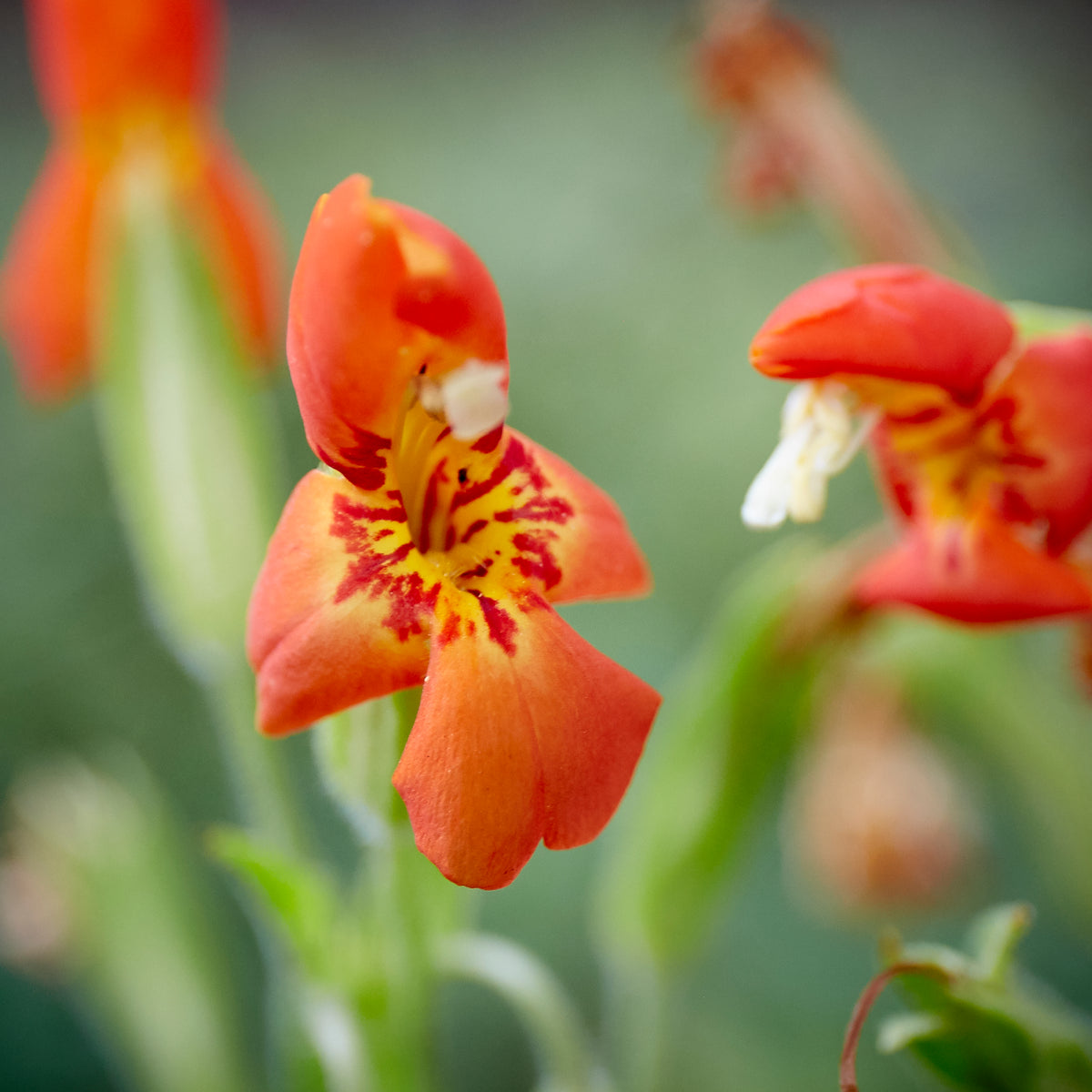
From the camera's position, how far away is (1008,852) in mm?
968

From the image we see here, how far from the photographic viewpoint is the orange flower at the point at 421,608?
210 millimetres

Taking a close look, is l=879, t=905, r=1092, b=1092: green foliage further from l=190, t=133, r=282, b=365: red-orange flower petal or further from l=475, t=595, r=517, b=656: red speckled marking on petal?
l=190, t=133, r=282, b=365: red-orange flower petal

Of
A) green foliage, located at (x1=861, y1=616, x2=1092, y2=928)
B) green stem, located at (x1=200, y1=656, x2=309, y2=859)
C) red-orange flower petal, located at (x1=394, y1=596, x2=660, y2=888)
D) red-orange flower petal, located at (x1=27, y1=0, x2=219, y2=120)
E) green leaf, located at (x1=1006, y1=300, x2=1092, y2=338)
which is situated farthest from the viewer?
green foliage, located at (x1=861, y1=616, x2=1092, y2=928)

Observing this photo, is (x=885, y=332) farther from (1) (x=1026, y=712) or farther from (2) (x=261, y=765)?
(1) (x=1026, y=712)

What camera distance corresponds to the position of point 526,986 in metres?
0.35

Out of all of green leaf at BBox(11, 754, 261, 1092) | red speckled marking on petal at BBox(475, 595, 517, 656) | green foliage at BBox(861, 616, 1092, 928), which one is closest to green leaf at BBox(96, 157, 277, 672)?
green leaf at BBox(11, 754, 261, 1092)

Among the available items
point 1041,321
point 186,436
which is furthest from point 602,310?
point 1041,321

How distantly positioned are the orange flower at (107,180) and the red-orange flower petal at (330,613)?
30 centimetres

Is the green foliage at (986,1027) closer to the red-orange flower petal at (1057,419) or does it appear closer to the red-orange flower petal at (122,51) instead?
the red-orange flower petal at (1057,419)

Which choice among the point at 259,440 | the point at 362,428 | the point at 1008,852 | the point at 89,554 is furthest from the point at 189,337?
the point at 1008,852

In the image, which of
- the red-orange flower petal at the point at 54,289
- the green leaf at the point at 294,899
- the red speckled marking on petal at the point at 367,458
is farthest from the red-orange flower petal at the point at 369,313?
the red-orange flower petal at the point at 54,289

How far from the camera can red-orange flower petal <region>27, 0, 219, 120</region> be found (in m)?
0.52

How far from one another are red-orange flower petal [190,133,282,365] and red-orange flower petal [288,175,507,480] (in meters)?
0.30

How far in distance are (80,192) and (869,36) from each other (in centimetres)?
107
